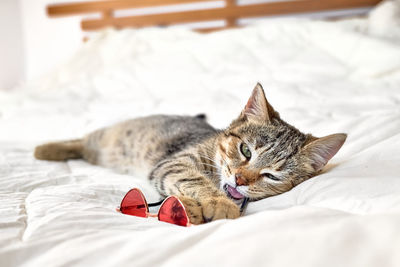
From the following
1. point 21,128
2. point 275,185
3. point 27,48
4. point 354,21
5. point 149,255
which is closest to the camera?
point 149,255

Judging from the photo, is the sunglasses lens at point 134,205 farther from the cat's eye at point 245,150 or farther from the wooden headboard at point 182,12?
the wooden headboard at point 182,12

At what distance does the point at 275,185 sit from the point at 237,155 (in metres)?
0.15

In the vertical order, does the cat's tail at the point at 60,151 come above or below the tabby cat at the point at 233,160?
below

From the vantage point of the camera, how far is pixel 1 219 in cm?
71

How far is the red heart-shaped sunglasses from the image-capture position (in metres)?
0.79

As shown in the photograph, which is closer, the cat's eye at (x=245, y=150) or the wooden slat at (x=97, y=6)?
the cat's eye at (x=245, y=150)

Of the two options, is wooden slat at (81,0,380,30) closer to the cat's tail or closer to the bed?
the bed

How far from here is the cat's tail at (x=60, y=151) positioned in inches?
56.4

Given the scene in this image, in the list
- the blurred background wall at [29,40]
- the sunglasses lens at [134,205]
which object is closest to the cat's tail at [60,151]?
the sunglasses lens at [134,205]

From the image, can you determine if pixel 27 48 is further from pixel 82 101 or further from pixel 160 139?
pixel 160 139

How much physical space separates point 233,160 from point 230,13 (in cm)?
205

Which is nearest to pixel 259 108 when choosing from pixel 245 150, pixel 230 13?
pixel 245 150

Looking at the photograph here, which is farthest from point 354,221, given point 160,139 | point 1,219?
point 160,139

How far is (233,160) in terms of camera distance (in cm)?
105
